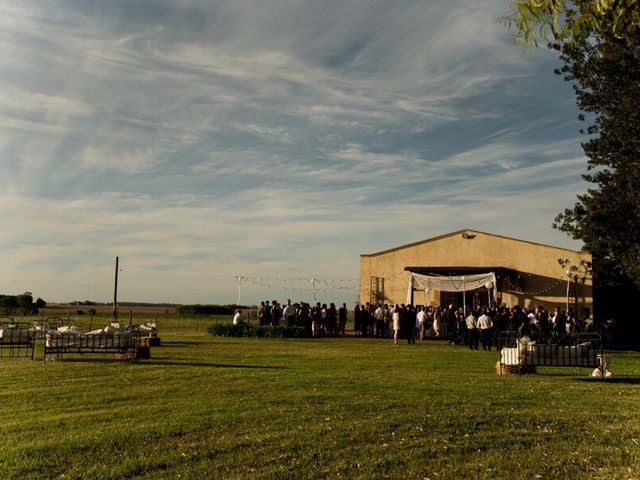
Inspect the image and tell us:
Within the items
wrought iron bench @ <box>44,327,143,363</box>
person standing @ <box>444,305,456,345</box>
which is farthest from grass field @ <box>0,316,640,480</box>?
person standing @ <box>444,305,456,345</box>

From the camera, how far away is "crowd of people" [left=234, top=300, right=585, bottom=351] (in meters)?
25.1

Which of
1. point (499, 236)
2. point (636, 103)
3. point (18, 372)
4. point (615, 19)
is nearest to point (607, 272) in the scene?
point (499, 236)

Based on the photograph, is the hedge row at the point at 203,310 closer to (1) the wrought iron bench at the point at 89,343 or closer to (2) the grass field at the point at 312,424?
(1) the wrought iron bench at the point at 89,343

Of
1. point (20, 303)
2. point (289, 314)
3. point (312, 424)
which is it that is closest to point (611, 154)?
point (289, 314)

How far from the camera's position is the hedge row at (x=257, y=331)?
31297 mm

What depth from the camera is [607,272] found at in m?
32.0

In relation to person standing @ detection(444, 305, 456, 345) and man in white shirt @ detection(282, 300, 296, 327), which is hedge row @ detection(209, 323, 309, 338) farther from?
person standing @ detection(444, 305, 456, 345)

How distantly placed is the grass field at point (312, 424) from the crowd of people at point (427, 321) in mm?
9741

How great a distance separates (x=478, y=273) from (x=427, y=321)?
537 centimetres

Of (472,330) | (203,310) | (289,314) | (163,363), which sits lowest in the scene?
(163,363)

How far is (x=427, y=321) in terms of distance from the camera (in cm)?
3088

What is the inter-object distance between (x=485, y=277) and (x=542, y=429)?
78.3 ft

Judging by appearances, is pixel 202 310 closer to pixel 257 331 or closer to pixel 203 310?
pixel 203 310

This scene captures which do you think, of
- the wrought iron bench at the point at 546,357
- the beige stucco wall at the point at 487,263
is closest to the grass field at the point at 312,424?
the wrought iron bench at the point at 546,357
